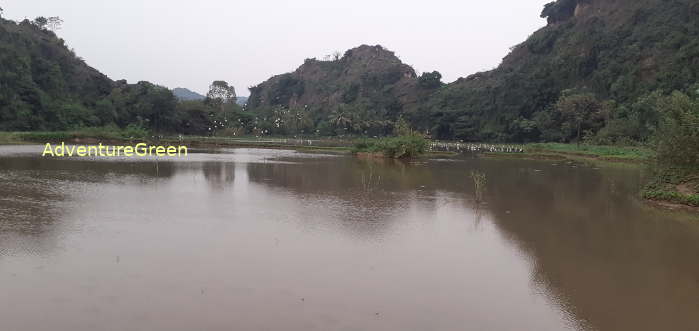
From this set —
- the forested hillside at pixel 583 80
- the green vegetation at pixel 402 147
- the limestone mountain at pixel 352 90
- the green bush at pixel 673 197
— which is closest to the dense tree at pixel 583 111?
the forested hillside at pixel 583 80

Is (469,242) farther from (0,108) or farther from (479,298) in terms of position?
(0,108)

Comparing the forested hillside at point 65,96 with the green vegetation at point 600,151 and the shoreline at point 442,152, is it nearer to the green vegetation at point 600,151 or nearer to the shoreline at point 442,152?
the shoreline at point 442,152

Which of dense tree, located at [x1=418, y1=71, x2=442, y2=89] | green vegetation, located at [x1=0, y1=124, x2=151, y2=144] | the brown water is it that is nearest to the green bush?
the brown water

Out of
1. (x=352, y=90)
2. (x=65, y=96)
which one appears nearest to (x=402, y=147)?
(x=65, y=96)

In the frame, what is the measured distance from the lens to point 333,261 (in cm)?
1059

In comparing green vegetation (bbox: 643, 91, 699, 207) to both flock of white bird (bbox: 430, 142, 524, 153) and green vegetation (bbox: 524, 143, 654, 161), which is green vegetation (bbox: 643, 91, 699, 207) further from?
flock of white bird (bbox: 430, 142, 524, 153)

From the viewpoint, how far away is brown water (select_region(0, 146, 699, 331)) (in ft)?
25.2

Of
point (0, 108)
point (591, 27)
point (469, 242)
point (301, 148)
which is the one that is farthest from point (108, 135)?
point (591, 27)

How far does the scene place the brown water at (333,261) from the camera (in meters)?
7.68

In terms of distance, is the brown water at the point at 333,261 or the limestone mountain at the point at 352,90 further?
the limestone mountain at the point at 352,90

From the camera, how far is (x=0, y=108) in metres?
66.8

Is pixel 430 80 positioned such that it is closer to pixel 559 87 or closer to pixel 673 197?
pixel 559 87

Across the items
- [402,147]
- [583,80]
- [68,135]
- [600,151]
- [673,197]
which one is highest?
[583,80]

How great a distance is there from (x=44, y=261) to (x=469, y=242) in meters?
9.60
